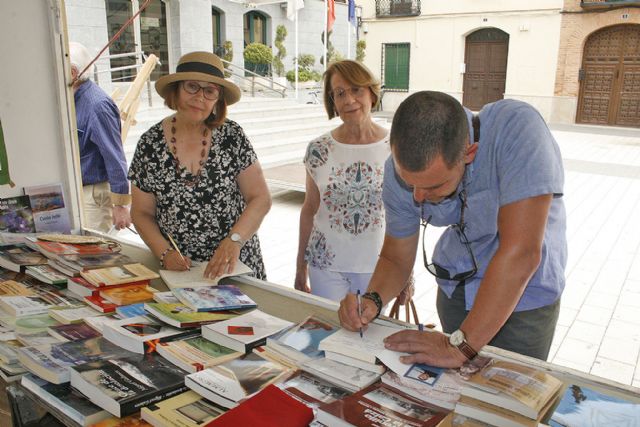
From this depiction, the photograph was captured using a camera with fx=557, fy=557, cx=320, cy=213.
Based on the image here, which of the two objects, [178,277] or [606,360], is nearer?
[178,277]

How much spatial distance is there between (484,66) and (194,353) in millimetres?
19088

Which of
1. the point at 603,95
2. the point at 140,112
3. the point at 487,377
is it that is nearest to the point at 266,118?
the point at 140,112

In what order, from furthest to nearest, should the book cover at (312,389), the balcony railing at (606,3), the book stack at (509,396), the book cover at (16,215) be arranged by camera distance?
1. the balcony railing at (606,3)
2. the book cover at (16,215)
3. the book cover at (312,389)
4. the book stack at (509,396)

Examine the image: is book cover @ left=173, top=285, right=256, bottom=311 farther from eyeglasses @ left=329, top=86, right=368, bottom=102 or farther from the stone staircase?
the stone staircase

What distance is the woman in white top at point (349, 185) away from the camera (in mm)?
2332

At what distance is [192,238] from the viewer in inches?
81.2

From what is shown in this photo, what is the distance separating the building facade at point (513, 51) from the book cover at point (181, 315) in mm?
17337

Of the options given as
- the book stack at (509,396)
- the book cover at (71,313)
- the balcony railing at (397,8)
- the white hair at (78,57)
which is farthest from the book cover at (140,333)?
the balcony railing at (397,8)

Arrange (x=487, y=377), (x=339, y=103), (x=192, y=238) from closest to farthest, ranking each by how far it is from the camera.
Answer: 1. (x=487, y=377)
2. (x=192, y=238)
3. (x=339, y=103)

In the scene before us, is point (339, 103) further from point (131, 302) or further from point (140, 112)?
point (140, 112)

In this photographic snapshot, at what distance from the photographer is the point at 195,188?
2.03m

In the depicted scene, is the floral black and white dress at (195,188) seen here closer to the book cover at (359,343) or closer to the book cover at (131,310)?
the book cover at (131,310)

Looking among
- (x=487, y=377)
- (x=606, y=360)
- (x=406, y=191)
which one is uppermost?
(x=406, y=191)

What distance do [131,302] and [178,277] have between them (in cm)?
23
